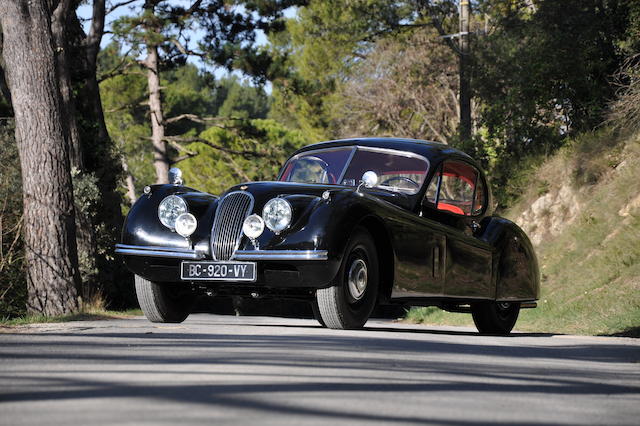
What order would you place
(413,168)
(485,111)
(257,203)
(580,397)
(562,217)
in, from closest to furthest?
(580,397) < (257,203) < (413,168) < (562,217) < (485,111)

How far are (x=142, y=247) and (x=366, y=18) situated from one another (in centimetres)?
2830

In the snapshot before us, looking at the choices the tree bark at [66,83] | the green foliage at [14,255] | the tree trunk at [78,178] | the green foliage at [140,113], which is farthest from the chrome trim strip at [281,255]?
the green foliage at [140,113]

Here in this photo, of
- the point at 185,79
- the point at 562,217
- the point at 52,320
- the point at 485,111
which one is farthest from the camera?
the point at 185,79

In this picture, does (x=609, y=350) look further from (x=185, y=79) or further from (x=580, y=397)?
(x=185, y=79)

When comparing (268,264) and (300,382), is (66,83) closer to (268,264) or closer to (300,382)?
(268,264)

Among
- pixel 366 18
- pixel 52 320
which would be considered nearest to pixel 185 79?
pixel 366 18

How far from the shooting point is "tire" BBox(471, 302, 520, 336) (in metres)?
11.5

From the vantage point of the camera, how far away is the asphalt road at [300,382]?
4074mm

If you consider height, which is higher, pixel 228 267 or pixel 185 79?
pixel 185 79

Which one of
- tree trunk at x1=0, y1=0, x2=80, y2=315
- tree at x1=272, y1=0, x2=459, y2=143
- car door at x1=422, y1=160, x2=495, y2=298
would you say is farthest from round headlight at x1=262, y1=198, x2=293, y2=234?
tree at x1=272, y1=0, x2=459, y2=143

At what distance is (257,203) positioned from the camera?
28.4 feet

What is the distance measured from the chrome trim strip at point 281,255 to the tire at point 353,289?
300mm

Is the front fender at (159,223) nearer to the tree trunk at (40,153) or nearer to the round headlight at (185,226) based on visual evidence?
the round headlight at (185,226)

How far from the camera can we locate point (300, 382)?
4883 mm
